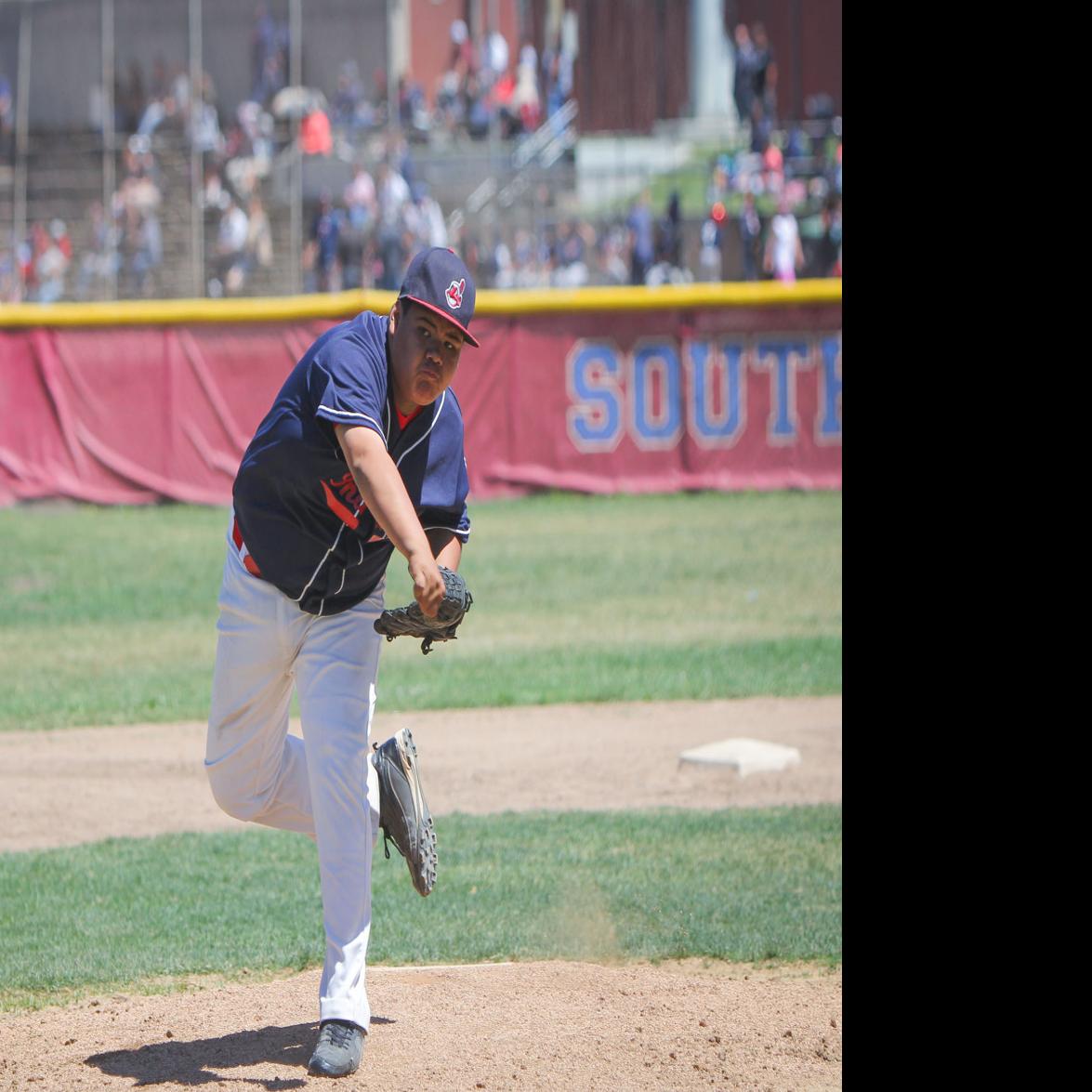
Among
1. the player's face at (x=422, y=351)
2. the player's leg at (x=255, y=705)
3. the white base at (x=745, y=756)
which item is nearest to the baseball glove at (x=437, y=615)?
the player's leg at (x=255, y=705)

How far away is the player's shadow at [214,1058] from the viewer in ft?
12.8

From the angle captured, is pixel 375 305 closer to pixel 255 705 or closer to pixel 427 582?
pixel 255 705

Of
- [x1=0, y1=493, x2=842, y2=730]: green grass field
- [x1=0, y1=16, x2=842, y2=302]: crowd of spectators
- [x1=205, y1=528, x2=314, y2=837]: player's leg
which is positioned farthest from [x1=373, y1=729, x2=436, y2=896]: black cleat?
[x1=0, y1=16, x2=842, y2=302]: crowd of spectators

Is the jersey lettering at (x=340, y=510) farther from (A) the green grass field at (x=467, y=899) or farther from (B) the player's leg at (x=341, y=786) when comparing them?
(A) the green grass field at (x=467, y=899)

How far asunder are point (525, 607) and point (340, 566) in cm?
840

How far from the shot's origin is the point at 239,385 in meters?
17.1

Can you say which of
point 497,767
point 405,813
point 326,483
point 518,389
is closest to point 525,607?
point 497,767

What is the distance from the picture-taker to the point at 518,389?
57.2 ft

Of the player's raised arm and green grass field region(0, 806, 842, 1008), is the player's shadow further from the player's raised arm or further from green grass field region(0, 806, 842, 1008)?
the player's raised arm

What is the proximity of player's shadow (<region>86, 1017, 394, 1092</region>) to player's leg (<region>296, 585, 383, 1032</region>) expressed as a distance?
0.22 metres

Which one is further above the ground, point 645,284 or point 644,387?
point 645,284
